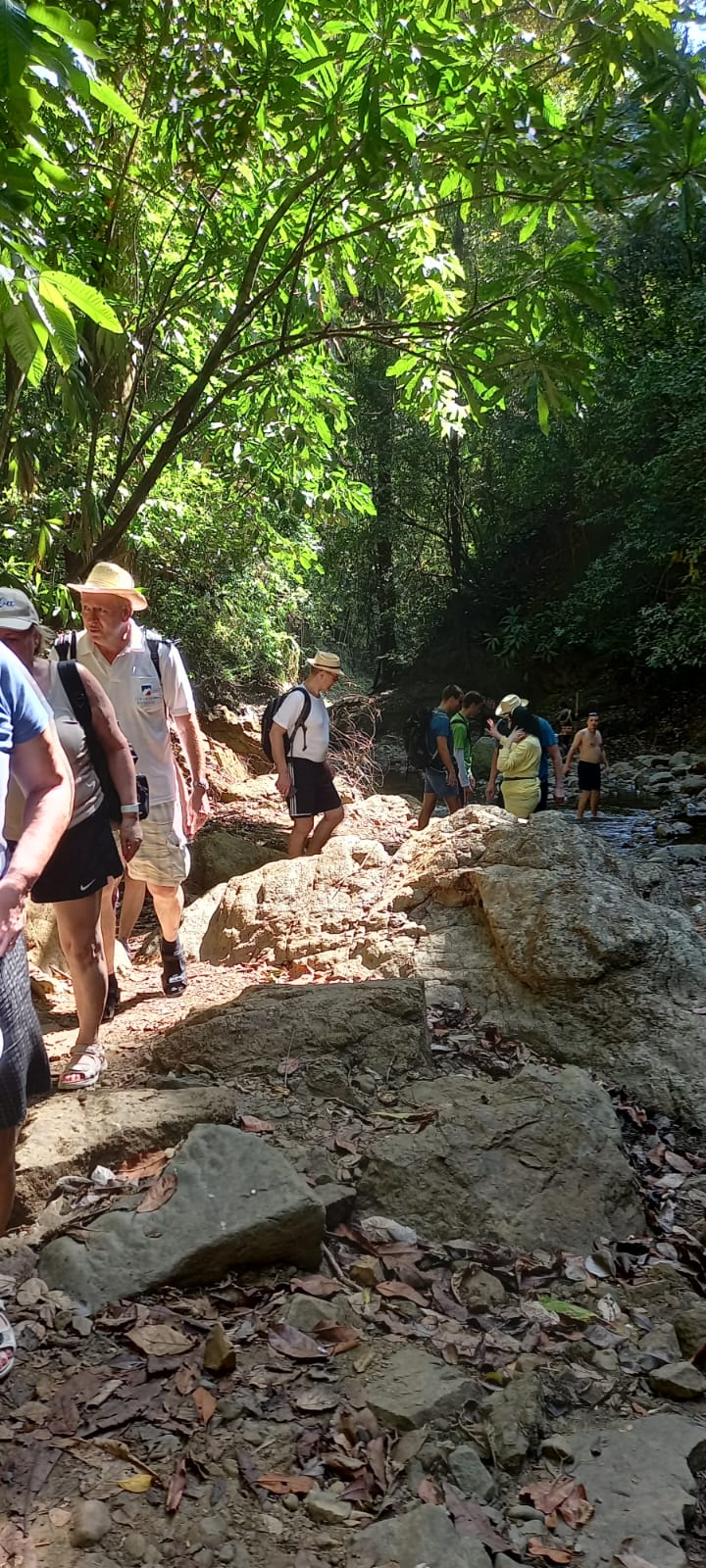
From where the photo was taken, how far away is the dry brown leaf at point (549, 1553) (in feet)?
5.31

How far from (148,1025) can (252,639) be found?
8895mm

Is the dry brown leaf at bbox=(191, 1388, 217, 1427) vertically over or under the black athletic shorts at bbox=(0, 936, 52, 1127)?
under

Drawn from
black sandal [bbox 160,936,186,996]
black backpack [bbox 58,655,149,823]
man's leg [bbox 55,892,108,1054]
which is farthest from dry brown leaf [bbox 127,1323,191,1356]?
black sandal [bbox 160,936,186,996]

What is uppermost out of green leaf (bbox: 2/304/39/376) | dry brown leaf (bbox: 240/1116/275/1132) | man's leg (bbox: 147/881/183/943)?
green leaf (bbox: 2/304/39/376)

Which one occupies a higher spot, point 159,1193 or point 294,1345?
point 159,1193

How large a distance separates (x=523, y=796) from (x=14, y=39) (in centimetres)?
699

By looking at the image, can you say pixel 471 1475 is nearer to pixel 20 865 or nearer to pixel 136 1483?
pixel 136 1483

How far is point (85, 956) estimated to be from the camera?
330 cm

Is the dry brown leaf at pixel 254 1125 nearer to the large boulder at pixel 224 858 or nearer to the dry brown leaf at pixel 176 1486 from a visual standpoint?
the dry brown leaf at pixel 176 1486

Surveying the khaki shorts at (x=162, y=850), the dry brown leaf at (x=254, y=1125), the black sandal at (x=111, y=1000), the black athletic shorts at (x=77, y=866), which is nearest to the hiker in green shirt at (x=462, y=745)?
the khaki shorts at (x=162, y=850)

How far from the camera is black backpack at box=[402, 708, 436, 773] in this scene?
32.2 ft

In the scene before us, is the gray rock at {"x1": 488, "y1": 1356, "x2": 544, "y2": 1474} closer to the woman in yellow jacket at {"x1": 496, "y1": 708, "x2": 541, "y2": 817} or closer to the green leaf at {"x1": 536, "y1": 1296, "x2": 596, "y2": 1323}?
the green leaf at {"x1": 536, "y1": 1296, "x2": 596, "y2": 1323}

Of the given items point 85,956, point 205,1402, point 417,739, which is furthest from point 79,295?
point 417,739

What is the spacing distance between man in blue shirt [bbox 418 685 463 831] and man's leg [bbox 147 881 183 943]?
4.98 meters
